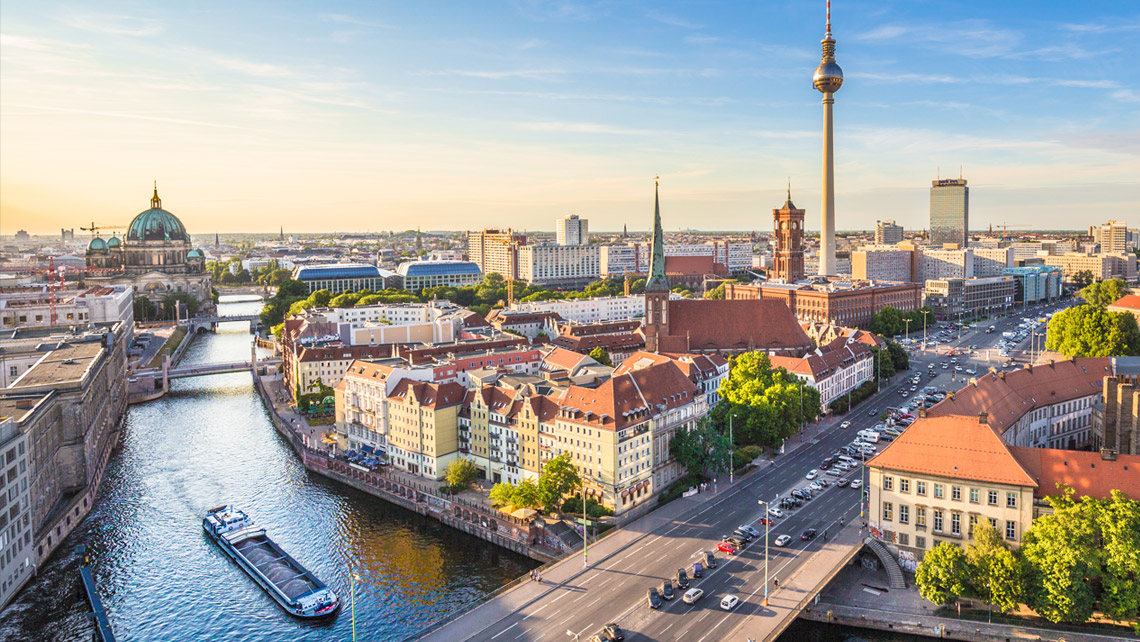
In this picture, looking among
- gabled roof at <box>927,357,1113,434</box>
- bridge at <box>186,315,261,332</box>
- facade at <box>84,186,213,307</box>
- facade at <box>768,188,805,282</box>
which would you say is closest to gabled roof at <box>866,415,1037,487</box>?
gabled roof at <box>927,357,1113,434</box>

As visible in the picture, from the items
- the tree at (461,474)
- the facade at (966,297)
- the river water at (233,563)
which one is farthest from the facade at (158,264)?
the facade at (966,297)

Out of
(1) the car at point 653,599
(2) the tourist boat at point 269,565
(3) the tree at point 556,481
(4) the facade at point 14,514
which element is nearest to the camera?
(1) the car at point 653,599

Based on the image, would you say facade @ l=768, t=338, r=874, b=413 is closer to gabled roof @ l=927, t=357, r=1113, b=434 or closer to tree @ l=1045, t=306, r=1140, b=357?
gabled roof @ l=927, t=357, r=1113, b=434

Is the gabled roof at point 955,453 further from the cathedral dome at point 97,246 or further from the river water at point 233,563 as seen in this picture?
the cathedral dome at point 97,246

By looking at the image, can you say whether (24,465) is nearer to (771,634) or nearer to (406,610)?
(406,610)

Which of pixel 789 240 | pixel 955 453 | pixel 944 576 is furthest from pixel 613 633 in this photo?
pixel 789 240
